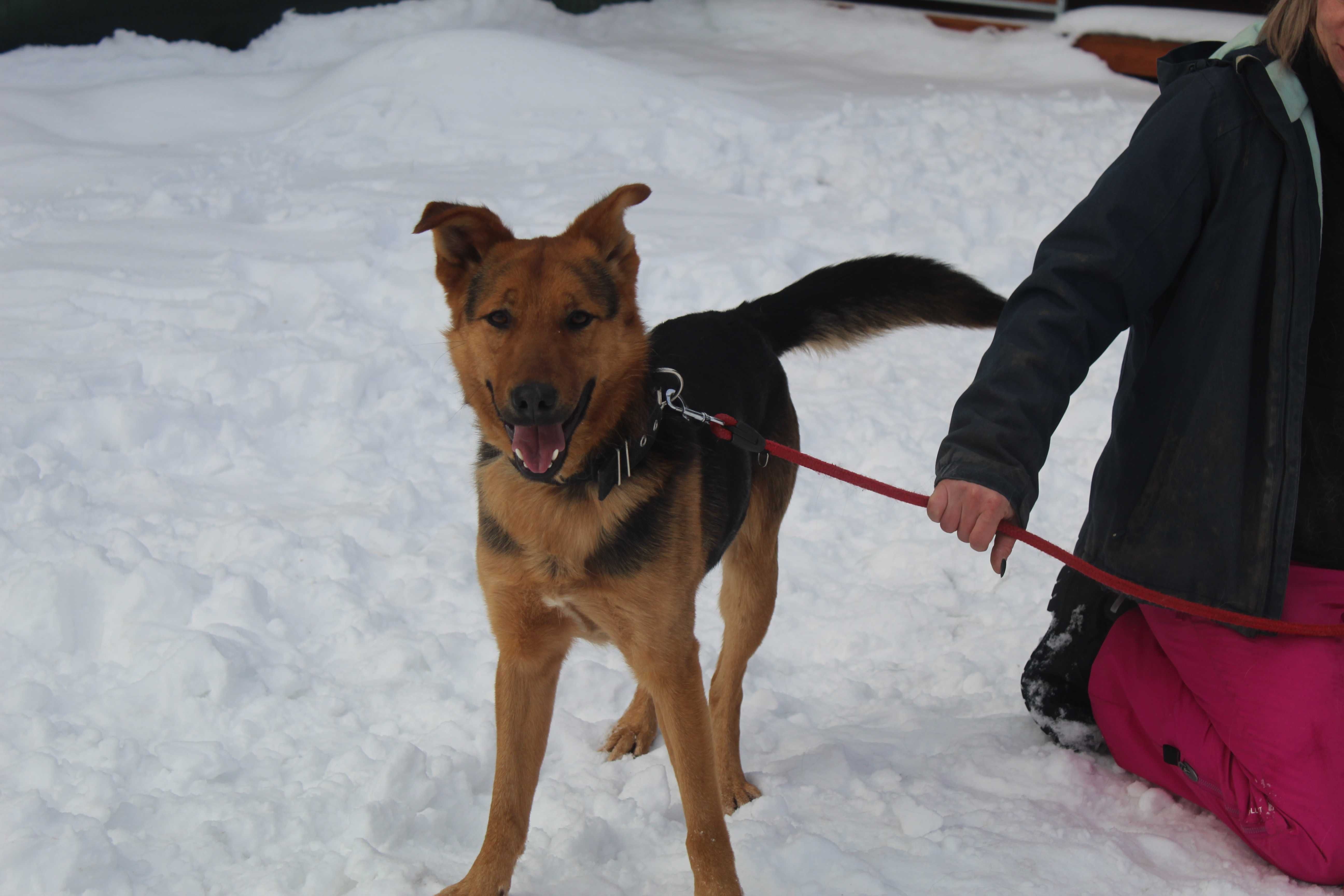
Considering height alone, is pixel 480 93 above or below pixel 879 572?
above

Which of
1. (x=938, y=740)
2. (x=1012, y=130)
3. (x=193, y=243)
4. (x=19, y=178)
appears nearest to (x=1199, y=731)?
(x=938, y=740)

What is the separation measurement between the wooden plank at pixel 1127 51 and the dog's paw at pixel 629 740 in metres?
8.77

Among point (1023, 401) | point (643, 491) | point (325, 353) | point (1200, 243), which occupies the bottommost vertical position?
point (325, 353)

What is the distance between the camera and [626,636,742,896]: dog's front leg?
97.7 inches

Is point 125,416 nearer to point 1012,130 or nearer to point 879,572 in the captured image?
point 879,572

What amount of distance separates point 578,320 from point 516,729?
1.01m

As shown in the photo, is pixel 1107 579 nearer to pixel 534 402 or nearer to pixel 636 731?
pixel 534 402

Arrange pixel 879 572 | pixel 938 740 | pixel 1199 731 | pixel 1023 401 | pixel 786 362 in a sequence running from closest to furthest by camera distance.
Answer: pixel 1023 401 → pixel 1199 731 → pixel 938 740 → pixel 879 572 → pixel 786 362

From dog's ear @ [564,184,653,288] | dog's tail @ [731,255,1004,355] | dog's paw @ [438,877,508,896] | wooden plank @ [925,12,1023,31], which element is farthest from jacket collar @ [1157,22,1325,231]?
wooden plank @ [925,12,1023,31]

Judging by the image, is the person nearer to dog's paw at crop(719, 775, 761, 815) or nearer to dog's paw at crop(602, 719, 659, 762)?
dog's paw at crop(719, 775, 761, 815)

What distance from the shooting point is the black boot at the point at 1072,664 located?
316 centimetres

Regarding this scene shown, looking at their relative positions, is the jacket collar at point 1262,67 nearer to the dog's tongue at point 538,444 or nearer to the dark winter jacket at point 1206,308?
the dark winter jacket at point 1206,308

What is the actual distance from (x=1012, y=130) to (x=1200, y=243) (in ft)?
19.4

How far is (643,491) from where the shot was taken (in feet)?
8.65
